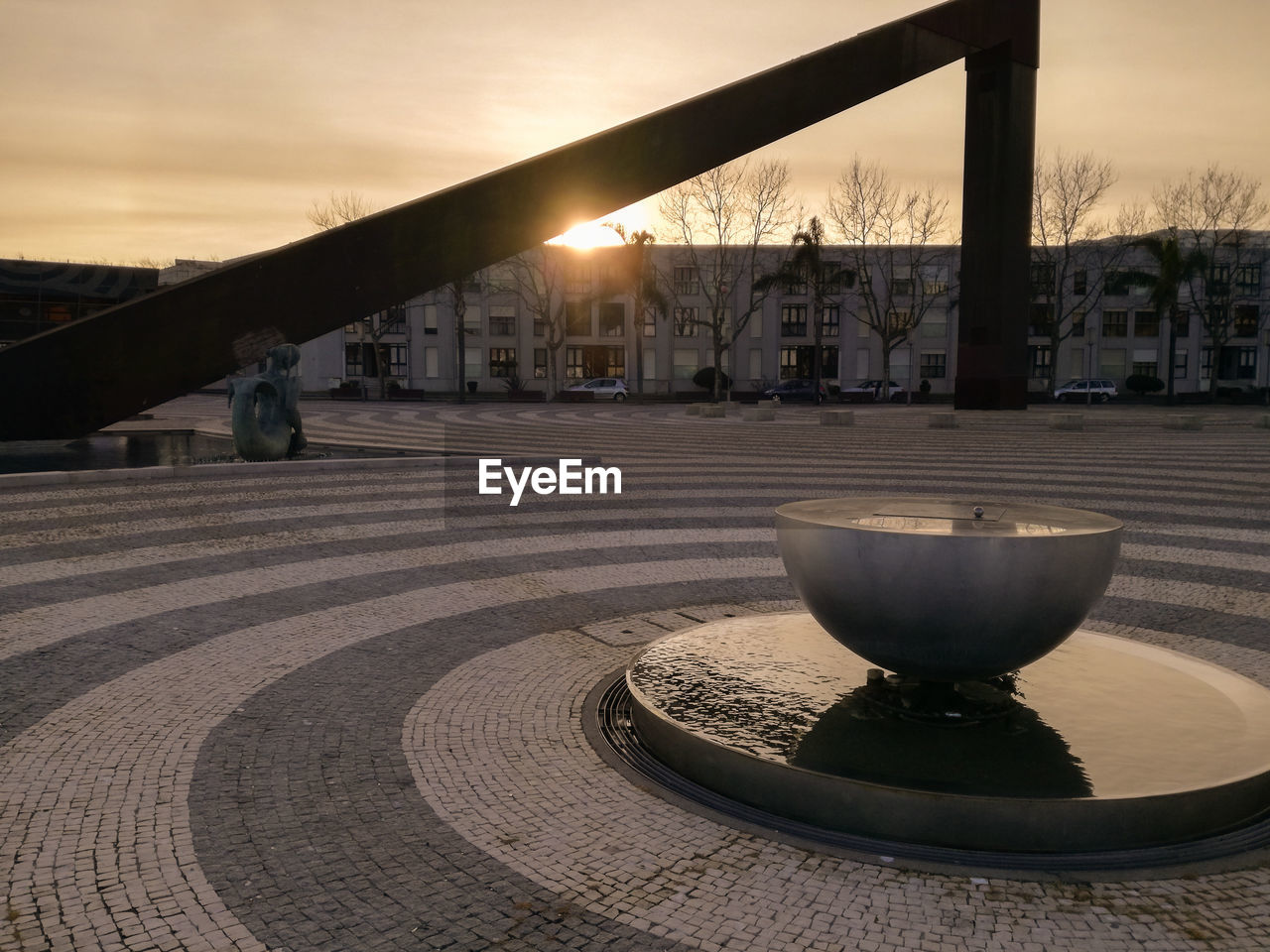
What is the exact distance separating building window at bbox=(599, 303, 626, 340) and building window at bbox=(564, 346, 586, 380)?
2.42m

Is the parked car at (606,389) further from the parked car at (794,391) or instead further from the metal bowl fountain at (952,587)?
the metal bowl fountain at (952,587)

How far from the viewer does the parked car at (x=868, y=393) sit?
62594 mm

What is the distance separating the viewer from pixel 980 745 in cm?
416

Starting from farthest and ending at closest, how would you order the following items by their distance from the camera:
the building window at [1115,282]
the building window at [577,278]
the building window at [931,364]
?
the building window at [931,364] → the building window at [577,278] → the building window at [1115,282]

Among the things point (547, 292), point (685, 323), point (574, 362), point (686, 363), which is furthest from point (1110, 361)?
point (547, 292)

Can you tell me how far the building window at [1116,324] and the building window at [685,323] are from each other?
32780 mm

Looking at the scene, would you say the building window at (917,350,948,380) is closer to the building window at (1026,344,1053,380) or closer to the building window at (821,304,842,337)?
the building window at (1026,344,1053,380)

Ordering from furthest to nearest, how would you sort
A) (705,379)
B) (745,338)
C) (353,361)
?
(353,361)
(745,338)
(705,379)

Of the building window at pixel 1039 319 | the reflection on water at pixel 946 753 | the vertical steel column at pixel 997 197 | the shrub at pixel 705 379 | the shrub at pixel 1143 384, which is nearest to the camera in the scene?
the reflection on water at pixel 946 753

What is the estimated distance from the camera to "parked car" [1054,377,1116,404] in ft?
196

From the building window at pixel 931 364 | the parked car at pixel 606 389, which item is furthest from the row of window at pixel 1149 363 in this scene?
the parked car at pixel 606 389

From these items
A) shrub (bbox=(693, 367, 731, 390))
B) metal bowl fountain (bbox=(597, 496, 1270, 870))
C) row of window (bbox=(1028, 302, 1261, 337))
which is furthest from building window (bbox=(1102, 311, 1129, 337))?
metal bowl fountain (bbox=(597, 496, 1270, 870))

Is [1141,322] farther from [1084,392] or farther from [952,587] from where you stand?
[952,587]

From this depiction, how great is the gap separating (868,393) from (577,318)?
79.0ft
